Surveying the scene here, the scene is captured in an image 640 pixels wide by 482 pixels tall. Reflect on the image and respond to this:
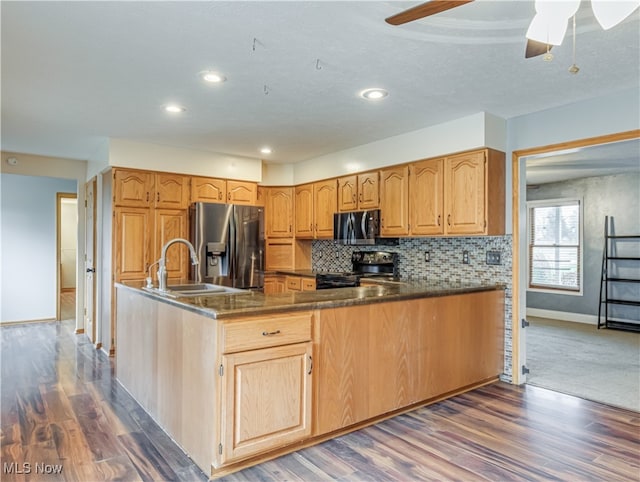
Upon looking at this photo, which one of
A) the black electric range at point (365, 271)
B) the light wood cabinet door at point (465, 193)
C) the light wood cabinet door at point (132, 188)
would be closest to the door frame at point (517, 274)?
the light wood cabinet door at point (465, 193)

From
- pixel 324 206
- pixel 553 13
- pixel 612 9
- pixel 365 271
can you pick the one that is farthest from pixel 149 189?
pixel 612 9

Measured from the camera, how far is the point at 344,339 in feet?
8.55

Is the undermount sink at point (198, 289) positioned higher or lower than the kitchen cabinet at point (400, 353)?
higher

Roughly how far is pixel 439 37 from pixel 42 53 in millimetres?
2282

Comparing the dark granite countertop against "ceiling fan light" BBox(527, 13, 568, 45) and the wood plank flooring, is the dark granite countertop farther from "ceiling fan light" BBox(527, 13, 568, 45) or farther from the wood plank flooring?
"ceiling fan light" BBox(527, 13, 568, 45)

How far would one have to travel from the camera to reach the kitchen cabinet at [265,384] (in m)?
2.14

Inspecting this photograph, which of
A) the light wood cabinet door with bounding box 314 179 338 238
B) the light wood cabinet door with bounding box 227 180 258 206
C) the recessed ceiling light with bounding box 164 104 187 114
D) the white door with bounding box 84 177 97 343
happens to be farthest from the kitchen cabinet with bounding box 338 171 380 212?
the white door with bounding box 84 177 97 343

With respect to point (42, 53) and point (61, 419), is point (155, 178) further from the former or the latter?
point (61, 419)

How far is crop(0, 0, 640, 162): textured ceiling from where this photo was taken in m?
2.08

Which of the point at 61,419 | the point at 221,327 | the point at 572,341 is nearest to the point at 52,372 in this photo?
the point at 61,419

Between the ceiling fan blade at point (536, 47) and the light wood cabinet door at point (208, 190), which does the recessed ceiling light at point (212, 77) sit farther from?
the light wood cabinet door at point (208, 190)

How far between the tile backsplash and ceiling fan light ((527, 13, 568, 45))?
2.34m

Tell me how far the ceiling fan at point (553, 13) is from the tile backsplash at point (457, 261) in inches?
93.0

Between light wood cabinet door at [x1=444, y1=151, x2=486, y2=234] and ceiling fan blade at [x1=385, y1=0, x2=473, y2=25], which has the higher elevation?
ceiling fan blade at [x1=385, y1=0, x2=473, y2=25]
